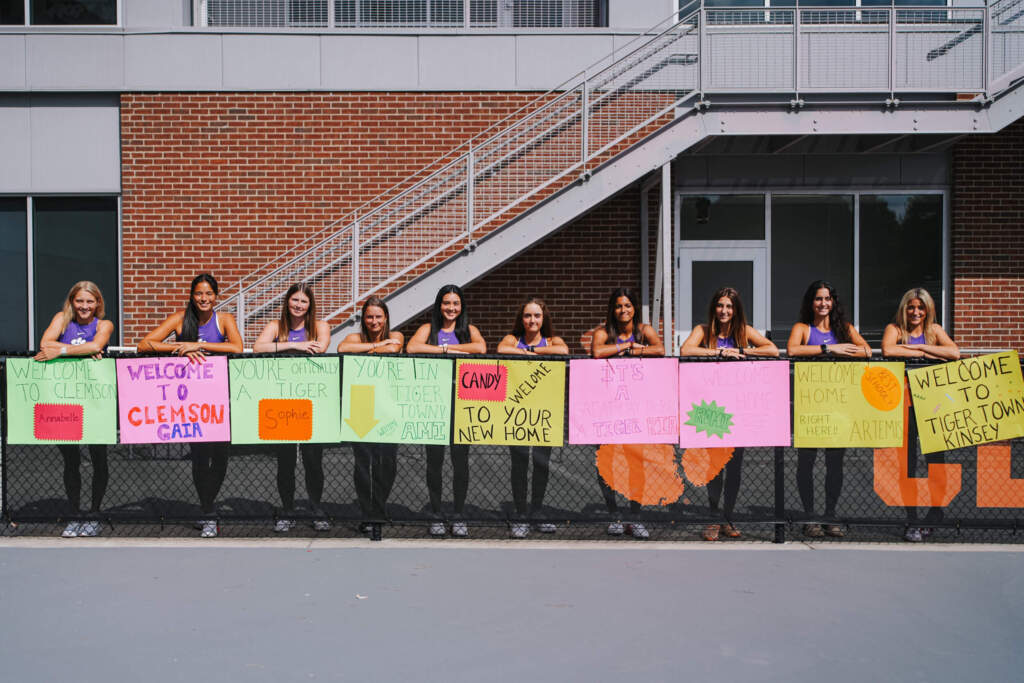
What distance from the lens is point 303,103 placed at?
448 inches

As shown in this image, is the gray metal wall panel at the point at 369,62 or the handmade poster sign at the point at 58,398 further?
the gray metal wall panel at the point at 369,62

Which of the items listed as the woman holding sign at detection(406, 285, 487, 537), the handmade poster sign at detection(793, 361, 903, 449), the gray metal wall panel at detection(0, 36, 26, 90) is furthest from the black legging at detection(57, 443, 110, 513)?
the gray metal wall panel at detection(0, 36, 26, 90)

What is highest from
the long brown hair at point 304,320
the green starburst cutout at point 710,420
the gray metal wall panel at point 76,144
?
the gray metal wall panel at point 76,144

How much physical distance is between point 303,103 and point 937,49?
801cm

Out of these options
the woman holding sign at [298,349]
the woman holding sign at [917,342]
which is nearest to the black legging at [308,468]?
the woman holding sign at [298,349]

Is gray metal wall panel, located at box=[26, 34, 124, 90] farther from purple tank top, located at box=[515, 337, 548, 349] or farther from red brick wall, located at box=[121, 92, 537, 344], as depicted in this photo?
purple tank top, located at box=[515, 337, 548, 349]

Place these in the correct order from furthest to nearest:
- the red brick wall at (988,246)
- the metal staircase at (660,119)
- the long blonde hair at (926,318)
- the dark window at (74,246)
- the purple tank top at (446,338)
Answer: the red brick wall at (988,246)
the dark window at (74,246)
the metal staircase at (660,119)
the purple tank top at (446,338)
the long blonde hair at (926,318)

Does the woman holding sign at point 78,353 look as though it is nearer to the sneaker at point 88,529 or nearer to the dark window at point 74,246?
the sneaker at point 88,529

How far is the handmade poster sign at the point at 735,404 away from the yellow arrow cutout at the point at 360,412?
2132 mm

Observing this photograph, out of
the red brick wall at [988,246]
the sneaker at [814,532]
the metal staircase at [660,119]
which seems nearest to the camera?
the sneaker at [814,532]

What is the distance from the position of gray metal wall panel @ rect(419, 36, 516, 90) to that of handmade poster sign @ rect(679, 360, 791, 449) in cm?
656

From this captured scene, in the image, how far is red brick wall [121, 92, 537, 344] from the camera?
11.4 m

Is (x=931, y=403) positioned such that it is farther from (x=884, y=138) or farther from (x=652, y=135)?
(x=884, y=138)

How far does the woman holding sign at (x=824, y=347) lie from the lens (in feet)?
19.6
